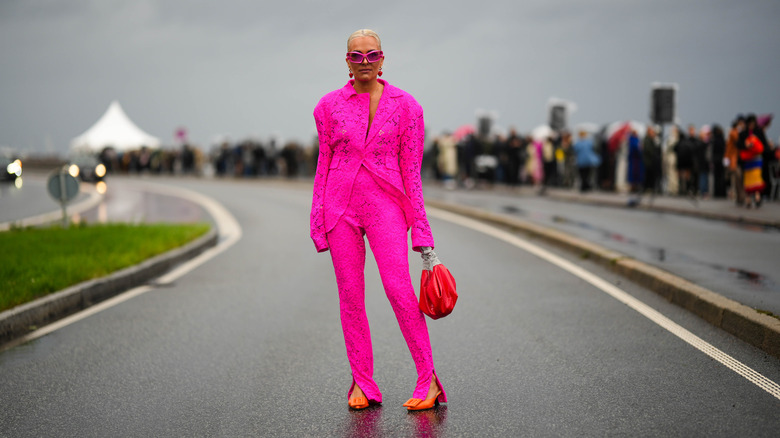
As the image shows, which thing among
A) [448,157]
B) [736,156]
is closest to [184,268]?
[736,156]

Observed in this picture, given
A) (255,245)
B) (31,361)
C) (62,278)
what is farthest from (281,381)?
(255,245)

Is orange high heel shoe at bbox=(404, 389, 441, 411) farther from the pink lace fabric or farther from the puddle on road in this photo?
the puddle on road

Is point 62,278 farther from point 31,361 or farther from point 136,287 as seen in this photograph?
point 31,361

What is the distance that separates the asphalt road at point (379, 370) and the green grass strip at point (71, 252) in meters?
0.81

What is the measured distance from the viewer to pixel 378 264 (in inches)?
183

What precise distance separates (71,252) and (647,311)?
753 cm

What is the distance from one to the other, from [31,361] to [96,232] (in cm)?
862

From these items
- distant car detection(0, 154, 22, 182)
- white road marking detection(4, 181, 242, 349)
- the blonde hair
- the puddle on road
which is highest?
the blonde hair

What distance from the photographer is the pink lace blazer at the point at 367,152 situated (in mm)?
4547

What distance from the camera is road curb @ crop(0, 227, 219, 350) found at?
7199 millimetres

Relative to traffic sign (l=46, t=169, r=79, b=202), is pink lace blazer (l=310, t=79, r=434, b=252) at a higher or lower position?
higher

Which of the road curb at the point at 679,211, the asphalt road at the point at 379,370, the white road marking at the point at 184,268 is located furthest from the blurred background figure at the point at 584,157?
the asphalt road at the point at 379,370

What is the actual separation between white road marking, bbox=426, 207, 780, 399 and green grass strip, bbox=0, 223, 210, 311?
508cm

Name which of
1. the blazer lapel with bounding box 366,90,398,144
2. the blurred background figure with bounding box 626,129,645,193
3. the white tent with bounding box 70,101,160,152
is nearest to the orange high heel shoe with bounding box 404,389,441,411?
the blazer lapel with bounding box 366,90,398,144
